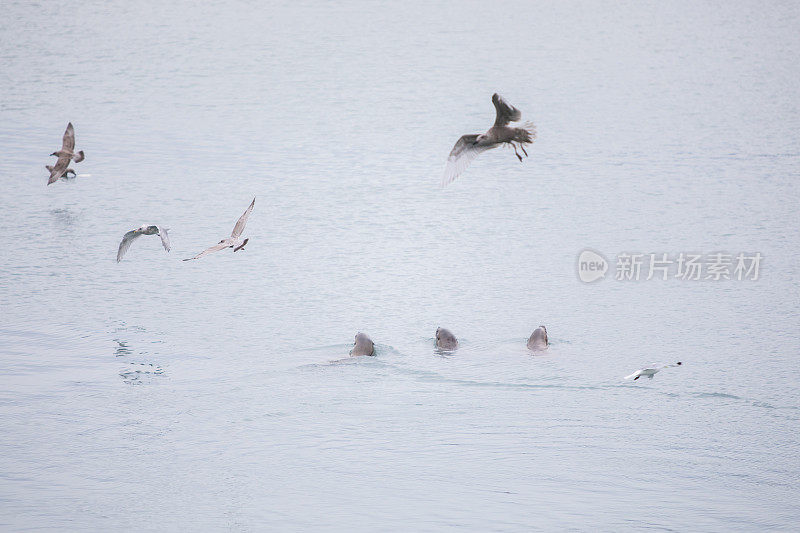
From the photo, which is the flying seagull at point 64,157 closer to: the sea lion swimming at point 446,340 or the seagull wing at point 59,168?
the seagull wing at point 59,168

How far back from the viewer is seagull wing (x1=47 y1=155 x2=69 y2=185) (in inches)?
853

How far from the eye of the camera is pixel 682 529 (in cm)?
1095

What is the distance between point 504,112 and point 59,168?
42.2ft

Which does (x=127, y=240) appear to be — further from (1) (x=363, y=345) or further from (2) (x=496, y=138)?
(2) (x=496, y=138)

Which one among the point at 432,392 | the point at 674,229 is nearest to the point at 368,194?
the point at 674,229

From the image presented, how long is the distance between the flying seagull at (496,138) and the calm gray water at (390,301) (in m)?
3.15

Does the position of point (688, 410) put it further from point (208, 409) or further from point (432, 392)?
point (208, 409)

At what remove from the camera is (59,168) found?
71.7 feet

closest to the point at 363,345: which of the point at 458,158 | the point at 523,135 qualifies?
the point at 458,158

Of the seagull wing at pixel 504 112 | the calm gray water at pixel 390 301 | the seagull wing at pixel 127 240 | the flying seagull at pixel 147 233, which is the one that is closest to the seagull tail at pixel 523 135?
the seagull wing at pixel 504 112

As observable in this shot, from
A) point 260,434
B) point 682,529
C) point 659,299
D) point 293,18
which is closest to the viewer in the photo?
point 682,529

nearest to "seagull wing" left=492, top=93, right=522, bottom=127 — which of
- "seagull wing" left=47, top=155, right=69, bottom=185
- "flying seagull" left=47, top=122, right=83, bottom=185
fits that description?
"flying seagull" left=47, top=122, right=83, bottom=185

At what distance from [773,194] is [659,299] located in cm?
606

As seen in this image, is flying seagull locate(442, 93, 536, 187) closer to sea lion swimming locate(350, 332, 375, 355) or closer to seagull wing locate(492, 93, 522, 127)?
seagull wing locate(492, 93, 522, 127)
